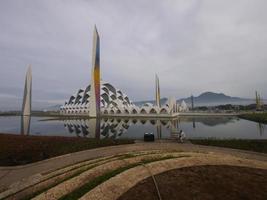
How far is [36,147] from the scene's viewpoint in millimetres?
16406

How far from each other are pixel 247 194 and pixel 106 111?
247 ft

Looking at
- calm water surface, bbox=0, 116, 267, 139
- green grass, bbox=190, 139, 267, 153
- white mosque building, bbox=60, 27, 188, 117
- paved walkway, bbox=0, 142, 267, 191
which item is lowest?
Result: paved walkway, bbox=0, 142, 267, 191

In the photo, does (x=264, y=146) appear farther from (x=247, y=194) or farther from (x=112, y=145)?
(x=112, y=145)

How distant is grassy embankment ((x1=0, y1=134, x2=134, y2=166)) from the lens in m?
14.9

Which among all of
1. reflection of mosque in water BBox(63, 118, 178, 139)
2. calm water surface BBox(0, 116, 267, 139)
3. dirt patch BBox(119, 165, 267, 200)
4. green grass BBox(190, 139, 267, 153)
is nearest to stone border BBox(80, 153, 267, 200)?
dirt patch BBox(119, 165, 267, 200)

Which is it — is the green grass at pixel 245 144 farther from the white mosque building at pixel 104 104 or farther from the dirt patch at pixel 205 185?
the white mosque building at pixel 104 104

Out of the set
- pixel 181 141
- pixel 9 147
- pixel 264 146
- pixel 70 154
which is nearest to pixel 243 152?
pixel 264 146

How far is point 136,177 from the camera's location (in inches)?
333

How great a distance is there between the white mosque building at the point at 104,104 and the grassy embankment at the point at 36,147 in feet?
152

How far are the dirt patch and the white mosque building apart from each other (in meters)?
57.2

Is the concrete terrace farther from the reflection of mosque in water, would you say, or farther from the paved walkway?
the reflection of mosque in water

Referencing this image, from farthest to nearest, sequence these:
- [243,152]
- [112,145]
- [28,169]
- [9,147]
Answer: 1. [112,145]
2. [9,147]
3. [243,152]
4. [28,169]

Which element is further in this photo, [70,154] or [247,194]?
[70,154]

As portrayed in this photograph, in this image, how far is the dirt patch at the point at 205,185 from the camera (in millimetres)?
7020
